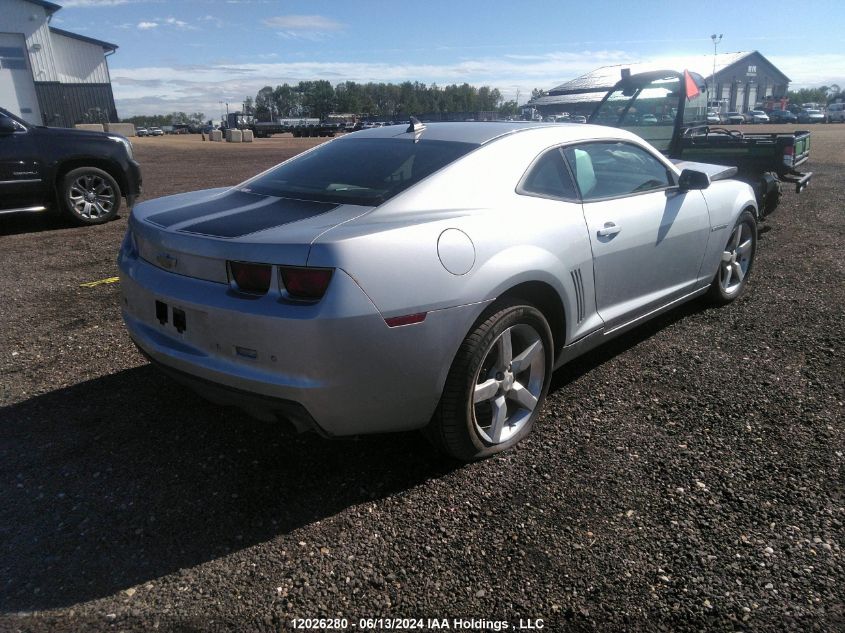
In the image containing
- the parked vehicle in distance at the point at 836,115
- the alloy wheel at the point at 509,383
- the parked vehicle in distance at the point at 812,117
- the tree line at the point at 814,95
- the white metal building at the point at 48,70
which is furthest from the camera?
the tree line at the point at 814,95

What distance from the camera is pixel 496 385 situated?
2955mm

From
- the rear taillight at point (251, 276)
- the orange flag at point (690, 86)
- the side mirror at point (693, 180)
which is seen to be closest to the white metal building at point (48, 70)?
the orange flag at point (690, 86)

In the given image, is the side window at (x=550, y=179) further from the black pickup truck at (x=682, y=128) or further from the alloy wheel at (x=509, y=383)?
the black pickup truck at (x=682, y=128)

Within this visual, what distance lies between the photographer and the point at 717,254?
4.73 meters

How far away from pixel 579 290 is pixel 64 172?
7805 millimetres

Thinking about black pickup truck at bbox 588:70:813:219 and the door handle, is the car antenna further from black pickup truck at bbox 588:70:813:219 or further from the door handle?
black pickup truck at bbox 588:70:813:219

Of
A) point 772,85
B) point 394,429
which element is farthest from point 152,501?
point 772,85

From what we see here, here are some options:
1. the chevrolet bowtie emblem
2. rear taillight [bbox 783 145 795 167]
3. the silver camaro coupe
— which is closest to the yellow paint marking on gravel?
the silver camaro coupe

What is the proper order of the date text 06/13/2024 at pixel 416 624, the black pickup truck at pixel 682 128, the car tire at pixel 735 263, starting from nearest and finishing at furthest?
the date text 06/13/2024 at pixel 416 624 → the car tire at pixel 735 263 → the black pickup truck at pixel 682 128

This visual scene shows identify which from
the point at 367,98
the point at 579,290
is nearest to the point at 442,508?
the point at 579,290

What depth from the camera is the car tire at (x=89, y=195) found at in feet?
27.9

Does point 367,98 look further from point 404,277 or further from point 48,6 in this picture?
point 404,277

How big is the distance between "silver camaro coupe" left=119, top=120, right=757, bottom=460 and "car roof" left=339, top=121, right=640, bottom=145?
0.9 inches

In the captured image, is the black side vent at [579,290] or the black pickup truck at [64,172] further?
the black pickup truck at [64,172]
